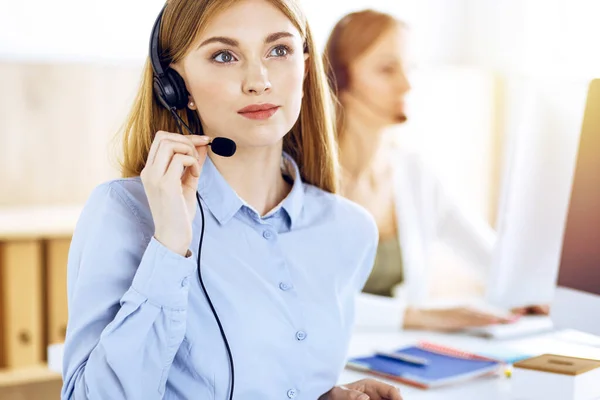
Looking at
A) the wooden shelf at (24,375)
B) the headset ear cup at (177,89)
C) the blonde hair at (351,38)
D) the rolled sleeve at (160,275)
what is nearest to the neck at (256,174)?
the headset ear cup at (177,89)

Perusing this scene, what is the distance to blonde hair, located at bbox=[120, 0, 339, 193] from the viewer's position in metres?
1.20

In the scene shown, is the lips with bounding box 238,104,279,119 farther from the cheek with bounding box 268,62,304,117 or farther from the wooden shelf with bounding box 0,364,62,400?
the wooden shelf with bounding box 0,364,62,400

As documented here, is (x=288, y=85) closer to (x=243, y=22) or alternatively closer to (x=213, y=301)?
(x=243, y=22)

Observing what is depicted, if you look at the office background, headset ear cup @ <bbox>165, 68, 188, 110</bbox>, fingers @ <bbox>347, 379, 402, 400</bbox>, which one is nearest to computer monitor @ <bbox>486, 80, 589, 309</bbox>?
the office background

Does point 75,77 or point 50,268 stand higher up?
point 75,77

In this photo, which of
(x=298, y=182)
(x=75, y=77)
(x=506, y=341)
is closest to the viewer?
(x=298, y=182)

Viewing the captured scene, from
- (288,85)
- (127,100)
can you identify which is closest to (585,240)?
(288,85)

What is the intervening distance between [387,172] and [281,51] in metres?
1.22

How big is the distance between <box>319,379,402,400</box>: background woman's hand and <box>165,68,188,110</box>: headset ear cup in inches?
20.0

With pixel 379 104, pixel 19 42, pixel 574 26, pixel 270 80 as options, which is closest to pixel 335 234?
pixel 270 80

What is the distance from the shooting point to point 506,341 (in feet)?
5.39

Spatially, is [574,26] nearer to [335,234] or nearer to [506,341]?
[506,341]

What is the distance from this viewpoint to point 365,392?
4.13 feet

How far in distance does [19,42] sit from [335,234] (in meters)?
2.01
